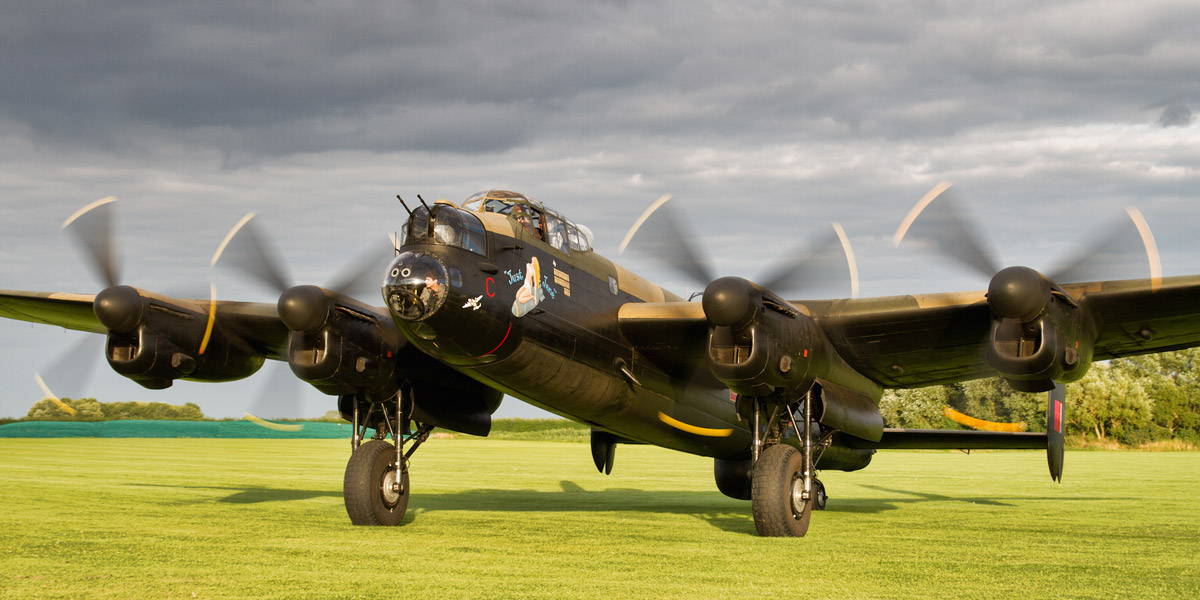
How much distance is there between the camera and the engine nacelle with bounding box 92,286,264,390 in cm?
1301

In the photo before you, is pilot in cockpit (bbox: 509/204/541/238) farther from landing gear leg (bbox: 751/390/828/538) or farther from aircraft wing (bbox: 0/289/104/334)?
aircraft wing (bbox: 0/289/104/334)

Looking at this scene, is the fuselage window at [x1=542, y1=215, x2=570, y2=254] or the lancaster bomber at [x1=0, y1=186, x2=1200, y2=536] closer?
the lancaster bomber at [x1=0, y1=186, x2=1200, y2=536]

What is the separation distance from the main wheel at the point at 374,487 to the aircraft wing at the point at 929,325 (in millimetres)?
3891

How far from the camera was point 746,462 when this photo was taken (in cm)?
1664

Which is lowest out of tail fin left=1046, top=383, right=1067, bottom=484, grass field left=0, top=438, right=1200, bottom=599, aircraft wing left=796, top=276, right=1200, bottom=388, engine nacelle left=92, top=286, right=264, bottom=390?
grass field left=0, top=438, right=1200, bottom=599

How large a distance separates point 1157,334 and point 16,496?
61.7ft

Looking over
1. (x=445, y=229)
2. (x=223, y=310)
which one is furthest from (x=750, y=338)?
(x=223, y=310)

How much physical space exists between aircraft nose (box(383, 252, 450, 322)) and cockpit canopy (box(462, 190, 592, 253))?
164 cm

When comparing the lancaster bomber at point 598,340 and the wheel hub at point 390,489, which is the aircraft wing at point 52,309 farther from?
the wheel hub at point 390,489

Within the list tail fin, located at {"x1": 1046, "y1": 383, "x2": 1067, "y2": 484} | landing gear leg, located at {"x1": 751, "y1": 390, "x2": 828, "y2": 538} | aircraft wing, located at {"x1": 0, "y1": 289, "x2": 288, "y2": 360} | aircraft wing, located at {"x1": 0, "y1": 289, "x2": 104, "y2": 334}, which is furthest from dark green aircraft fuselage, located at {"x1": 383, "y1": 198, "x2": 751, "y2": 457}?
aircraft wing, located at {"x1": 0, "y1": 289, "x2": 104, "y2": 334}

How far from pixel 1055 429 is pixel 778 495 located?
624cm

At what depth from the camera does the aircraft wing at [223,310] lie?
14086 mm

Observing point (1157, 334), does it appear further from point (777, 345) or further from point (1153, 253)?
point (777, 345)

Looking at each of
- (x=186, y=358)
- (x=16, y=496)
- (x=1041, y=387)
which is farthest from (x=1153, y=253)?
(x=16, y=496)
